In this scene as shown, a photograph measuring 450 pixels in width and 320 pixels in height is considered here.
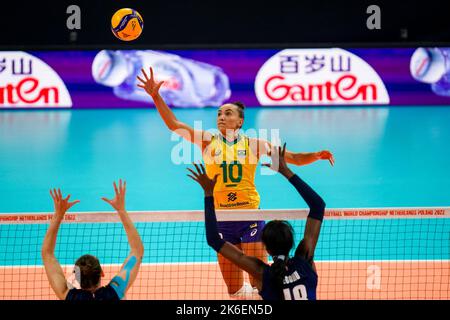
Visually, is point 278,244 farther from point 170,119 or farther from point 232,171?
point 170,119

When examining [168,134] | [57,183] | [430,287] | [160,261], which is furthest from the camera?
[168,134]

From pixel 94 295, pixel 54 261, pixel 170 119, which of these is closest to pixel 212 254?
pixel 170 119

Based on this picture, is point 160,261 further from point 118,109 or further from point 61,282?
point 118,109

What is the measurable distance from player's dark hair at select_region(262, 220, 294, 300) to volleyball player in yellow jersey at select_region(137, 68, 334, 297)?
2631 mm

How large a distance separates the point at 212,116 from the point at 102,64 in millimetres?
4171

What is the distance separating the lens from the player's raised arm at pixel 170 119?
7660 mm

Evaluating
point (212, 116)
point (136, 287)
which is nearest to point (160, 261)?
point (136, 287)

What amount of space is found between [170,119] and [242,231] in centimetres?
155

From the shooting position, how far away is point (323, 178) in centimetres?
1474

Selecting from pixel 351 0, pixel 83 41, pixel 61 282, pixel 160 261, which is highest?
pixel 351 0

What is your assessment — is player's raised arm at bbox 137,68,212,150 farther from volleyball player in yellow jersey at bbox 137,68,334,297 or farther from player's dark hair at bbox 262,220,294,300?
player's dark hair at bbox 262,220,294,300

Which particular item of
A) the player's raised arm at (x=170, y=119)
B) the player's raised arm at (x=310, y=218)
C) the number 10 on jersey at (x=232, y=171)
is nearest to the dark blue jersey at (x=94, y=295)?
the player's raised arm at (x=310, y=218)

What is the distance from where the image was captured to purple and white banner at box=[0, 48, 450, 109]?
2156 cm

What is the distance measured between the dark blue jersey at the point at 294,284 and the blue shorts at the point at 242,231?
257 centimetres
